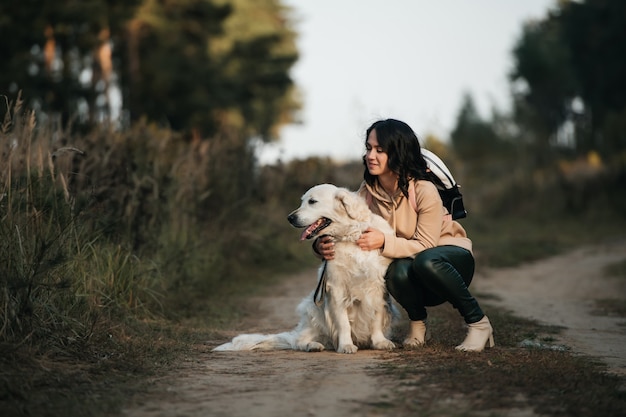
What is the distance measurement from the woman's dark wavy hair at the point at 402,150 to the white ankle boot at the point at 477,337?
108 cm

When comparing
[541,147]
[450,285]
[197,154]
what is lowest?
[450,285]

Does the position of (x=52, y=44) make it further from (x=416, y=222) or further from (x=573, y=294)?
(x=416, y=222)

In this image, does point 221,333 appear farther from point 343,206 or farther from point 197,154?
point 197,154

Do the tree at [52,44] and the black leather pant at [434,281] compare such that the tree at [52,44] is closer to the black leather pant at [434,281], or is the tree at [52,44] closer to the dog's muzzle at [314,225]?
the dog's muzzle at [314,225]

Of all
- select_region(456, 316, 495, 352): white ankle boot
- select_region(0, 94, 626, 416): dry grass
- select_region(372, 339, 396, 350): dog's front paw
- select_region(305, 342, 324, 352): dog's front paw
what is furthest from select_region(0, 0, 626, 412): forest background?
select_region(456, 316, 495, 352): white ankle boot

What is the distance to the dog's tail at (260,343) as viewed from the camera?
246 inches

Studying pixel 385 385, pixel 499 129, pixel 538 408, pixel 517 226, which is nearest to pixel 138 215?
pixel 385 385

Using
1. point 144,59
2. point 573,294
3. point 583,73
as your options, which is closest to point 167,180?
point 573,294

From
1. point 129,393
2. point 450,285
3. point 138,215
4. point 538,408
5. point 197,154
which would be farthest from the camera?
point 197,154

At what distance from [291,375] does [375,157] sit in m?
1.87

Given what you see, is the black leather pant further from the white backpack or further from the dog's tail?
the dog's tail

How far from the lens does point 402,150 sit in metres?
6.09

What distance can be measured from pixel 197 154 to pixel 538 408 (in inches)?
319

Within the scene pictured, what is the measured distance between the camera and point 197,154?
11.5 metres
